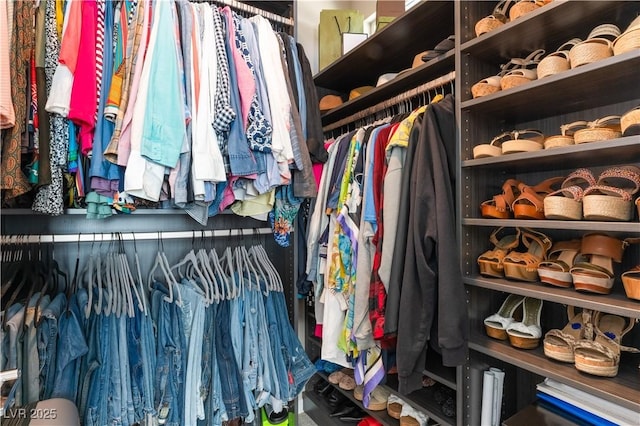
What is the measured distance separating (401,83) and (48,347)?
1.64 metres

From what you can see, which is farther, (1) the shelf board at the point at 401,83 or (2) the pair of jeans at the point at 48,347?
(1) the shelf board at the point at 401,83

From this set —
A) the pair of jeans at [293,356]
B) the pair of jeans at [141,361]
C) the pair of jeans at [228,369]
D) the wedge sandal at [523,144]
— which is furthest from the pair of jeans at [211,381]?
the wedge sandal at [523,144]

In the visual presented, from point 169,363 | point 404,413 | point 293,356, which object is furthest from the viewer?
point 293,356

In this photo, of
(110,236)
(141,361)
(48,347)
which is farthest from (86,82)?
(141,361)

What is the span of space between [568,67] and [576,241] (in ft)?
1.79

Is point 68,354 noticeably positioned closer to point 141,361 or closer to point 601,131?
point 141,361

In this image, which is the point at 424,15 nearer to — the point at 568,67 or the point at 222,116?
the point at 568,67

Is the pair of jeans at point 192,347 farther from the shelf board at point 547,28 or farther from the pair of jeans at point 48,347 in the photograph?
the shelf board at point 547,28

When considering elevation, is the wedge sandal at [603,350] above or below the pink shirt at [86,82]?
below

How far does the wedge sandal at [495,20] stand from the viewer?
3.72 ft

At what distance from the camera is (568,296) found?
93cm

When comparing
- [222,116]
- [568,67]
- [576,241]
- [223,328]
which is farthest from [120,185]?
[576,241]

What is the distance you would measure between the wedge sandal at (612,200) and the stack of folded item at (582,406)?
482 millimetres

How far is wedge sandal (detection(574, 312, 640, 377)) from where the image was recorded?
2.92ft
